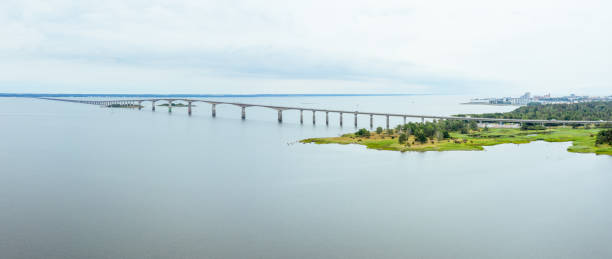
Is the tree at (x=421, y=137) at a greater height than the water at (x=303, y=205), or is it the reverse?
the tree at (x=421, y=137)

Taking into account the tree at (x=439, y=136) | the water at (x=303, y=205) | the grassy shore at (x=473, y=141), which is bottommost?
the water at (x=303, y=205)

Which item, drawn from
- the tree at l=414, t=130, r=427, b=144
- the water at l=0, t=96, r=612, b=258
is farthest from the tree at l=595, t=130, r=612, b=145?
the tree at l=414, t=130, r=427, b=144

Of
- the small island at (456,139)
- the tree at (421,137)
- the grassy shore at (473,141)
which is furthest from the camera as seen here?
the tree at (421,137)

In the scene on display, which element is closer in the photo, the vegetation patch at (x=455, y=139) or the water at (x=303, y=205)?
the water at (x=303, y=205)

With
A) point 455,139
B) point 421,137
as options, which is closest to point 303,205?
point 421,137

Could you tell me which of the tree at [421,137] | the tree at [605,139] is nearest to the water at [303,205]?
the tree at [421,137]

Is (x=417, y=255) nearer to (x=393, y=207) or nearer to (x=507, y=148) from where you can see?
(x=393, y=207)

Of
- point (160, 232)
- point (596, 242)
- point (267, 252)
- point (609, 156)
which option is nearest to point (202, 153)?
point (160, 232)

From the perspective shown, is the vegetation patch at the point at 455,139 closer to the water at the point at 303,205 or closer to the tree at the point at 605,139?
the tree at the point at 605,139
